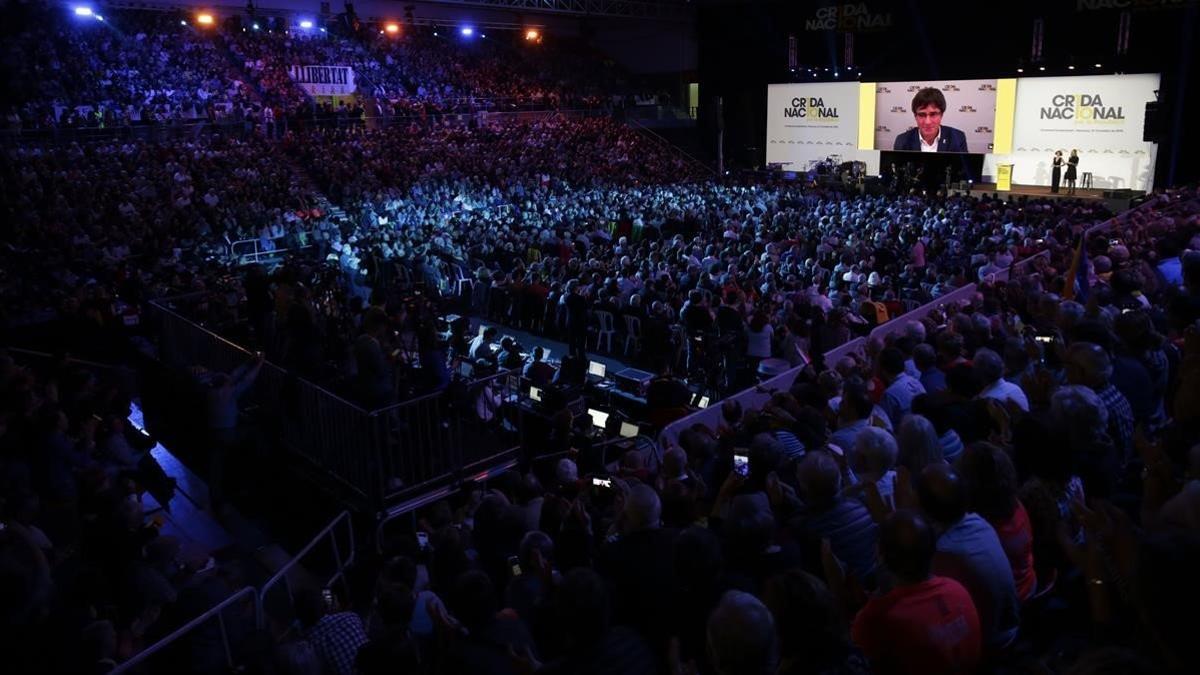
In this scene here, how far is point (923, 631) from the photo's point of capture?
86.0 inches

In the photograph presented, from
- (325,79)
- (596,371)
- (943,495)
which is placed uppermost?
(325,79)

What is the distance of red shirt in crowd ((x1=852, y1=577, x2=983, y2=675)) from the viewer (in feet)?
7.18

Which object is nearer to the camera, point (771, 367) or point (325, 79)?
point (771, 367)

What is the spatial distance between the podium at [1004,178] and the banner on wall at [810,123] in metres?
4.67

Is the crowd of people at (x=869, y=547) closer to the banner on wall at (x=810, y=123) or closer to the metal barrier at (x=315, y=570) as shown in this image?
the metal barrier at (x=315, y=570)

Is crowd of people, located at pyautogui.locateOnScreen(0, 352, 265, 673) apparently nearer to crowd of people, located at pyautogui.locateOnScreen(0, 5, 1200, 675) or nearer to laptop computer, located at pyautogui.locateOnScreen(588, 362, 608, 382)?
crowd of people, located at pyautogui.locateOnScreen(0, 5, 1200, 675)

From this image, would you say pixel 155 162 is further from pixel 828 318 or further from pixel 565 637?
pixel 565 637

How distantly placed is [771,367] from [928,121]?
754 inches

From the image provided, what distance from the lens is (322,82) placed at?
A: 2872cm

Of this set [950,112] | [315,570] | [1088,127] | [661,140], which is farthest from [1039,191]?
[315,570]

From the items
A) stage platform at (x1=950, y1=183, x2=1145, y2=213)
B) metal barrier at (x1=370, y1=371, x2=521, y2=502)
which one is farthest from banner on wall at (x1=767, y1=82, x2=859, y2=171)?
metal barrier at (x1=370, y1=371, x2=521, y2=502)

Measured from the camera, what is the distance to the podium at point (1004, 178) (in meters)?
23.0

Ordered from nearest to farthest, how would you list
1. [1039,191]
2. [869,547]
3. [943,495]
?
1. [943,495]
2. [869,547]
3. [1039,191]

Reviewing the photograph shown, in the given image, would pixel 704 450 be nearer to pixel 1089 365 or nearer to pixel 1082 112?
pixel 1089 365
